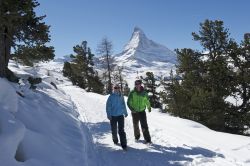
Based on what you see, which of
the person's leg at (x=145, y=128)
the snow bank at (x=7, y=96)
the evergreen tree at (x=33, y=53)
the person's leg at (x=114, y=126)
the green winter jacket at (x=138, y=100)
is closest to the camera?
the snow bank at (x=7, y=96)

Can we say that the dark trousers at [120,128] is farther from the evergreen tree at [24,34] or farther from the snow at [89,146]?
the evergreen tree at [24,34]

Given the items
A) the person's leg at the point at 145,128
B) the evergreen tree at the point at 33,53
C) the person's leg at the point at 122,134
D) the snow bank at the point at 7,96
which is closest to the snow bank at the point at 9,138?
the snow bank at the point at 7,96

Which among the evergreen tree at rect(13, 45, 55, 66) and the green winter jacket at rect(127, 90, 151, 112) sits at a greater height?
the evergreen tree at rect(13, 45, 55, 66)

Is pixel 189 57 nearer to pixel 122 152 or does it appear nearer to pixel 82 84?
pixel 122 152

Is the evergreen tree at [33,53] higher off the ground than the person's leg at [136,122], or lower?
higher

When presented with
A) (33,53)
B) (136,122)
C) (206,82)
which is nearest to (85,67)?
(206,82)

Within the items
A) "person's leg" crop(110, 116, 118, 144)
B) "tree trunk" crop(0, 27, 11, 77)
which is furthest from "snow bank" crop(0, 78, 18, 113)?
"tree trunk" crop(0, 27, 11, 77)

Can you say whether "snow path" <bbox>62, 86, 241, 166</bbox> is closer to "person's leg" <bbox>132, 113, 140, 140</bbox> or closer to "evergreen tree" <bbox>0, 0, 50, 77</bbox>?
"person's leg" <bbox>132, 113, 140, 140</bbox>

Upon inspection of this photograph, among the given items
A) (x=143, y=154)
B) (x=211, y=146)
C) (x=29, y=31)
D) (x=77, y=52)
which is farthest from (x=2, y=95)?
(x=77, y=52)

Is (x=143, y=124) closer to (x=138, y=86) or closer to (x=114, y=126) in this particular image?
(x=114, y=126)

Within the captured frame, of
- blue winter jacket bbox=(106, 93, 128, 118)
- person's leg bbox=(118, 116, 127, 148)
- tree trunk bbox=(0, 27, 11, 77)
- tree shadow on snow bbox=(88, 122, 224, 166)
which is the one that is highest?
tree trunk bbox=(0, 27, 11, 77)

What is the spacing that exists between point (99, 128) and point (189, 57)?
16490 millimetres

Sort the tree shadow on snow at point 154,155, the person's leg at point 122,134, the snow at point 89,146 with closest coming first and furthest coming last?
the snow at point 89,146 < the tree shadow on snow at point 154,155 < the person's leg at point 122,134


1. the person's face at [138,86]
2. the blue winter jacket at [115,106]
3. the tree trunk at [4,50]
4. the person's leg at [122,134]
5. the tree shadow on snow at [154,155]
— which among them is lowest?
the tree shadow on snow at [154,155]
